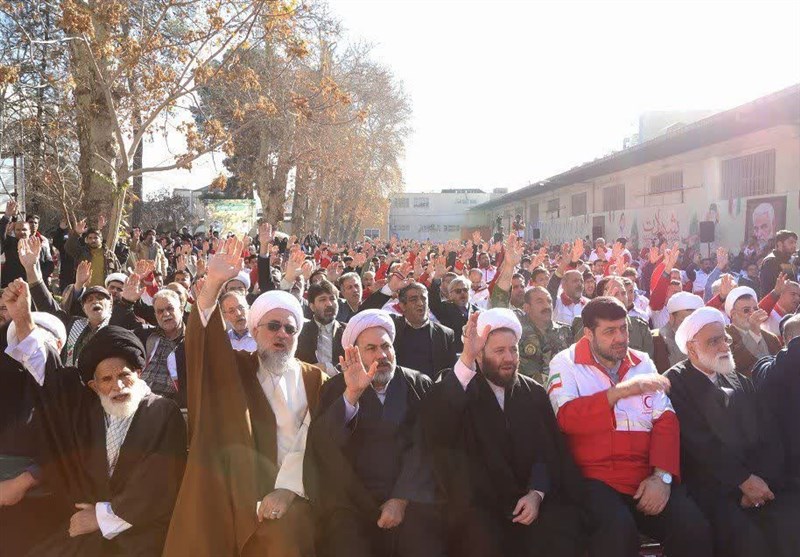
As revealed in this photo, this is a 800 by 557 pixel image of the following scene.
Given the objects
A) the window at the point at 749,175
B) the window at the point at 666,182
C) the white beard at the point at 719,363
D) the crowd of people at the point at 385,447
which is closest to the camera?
the crowd of people at the point at 385,447

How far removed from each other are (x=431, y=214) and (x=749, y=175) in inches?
2519

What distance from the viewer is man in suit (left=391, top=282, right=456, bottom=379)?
687 cm

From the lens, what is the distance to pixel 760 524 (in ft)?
14.2

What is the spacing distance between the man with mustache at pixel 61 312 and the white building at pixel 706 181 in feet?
40.7

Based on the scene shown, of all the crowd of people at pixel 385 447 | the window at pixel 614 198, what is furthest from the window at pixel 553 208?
the crowd of people at pixel 385 447

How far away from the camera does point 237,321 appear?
6242 mm

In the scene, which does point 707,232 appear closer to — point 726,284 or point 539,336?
point 726,284

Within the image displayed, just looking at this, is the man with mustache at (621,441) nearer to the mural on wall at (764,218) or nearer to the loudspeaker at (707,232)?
the mural on wall at (764,218)

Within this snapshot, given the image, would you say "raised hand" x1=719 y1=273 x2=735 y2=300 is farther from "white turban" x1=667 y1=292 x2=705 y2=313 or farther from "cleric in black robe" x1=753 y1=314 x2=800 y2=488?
"cleric in black robe" x1=753 y1=314 x2=800 y2=488

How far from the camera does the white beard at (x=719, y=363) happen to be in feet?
15.2

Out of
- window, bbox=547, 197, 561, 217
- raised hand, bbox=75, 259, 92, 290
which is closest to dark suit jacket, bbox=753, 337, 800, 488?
raised hand, bbox=75, 259, 92, 290

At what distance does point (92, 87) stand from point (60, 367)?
9145mm

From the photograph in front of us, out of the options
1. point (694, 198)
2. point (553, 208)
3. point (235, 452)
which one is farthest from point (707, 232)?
point (553, 208)

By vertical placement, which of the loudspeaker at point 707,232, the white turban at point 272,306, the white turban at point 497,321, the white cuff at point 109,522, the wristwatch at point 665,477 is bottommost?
the white cuff at point 109,522
